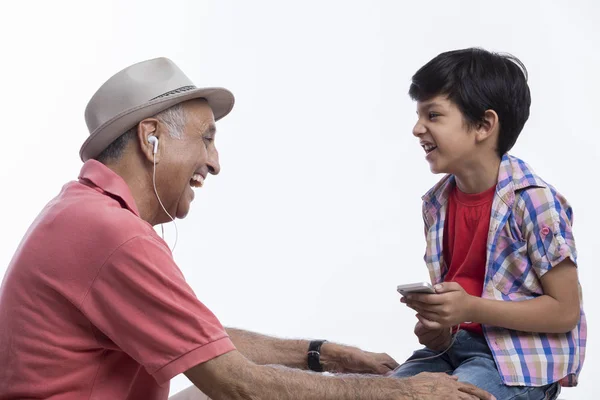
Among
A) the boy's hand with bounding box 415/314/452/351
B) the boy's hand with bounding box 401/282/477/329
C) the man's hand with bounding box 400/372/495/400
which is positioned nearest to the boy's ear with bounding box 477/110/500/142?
the boy's hand with bounding box 401/282/477/329

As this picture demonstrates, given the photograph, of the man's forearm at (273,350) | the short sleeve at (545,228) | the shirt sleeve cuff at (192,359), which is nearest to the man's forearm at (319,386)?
the shirt sleeve cuff at (192,359)

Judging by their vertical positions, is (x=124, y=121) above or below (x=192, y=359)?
above

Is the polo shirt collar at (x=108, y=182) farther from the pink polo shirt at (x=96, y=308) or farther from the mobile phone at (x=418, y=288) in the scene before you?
the mobile phone at (x=418, y=288)

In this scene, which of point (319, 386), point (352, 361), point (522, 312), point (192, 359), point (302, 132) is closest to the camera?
point (192, 359)

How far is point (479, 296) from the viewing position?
254 centimetres

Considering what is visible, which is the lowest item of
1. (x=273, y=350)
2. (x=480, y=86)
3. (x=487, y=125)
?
(x=273, y=350)

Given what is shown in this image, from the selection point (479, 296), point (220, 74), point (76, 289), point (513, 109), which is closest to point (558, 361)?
point (479, 296)

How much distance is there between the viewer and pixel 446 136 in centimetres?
253

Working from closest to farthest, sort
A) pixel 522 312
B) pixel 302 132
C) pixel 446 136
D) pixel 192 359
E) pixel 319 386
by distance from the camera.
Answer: pixel 192 359, pixel 319 386, pixel 522 312, pixel 446 136, pixel 302 132

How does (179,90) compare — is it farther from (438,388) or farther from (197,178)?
(438,388)

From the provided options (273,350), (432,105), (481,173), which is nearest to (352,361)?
(273,350)

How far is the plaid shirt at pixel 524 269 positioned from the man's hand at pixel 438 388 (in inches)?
8.9

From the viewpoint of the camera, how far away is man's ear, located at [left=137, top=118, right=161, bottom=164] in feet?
7.48

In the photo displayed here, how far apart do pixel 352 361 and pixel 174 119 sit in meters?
1.01
